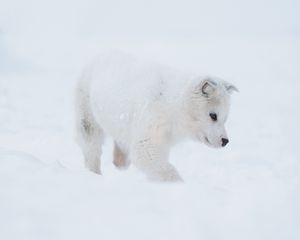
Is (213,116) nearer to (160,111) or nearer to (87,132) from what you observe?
(160,111)

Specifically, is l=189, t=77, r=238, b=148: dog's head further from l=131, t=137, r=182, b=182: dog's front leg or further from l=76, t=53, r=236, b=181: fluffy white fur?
l=131, t=137, r=182, b=182: dog's front leg

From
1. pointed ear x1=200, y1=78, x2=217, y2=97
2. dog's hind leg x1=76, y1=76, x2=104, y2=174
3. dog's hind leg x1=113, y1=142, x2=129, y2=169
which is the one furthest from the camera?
dog's hind leg x1=76, y1=76, x2=104, y2=174

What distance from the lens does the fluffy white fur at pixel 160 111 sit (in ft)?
18.7

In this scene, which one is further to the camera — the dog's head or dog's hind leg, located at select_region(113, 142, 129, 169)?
dog's hind leg, located at select_region(113, 142, 129, 169)

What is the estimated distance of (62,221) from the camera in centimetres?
297

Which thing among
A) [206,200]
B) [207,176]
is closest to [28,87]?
[207,176]

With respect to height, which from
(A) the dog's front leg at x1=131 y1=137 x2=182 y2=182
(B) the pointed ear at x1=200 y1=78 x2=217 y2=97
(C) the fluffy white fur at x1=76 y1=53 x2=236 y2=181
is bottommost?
(A) the dog's front leg at x1=131 y1=137 x2=182 y2=182

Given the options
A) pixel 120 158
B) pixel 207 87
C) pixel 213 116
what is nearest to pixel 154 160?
pixel 213 116

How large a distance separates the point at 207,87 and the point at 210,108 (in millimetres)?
213

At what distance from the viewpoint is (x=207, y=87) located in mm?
5652

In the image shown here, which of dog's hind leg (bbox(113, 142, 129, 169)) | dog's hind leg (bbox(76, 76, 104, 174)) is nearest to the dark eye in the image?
dog's hind leg (bbox(113, 142, 129, 169))

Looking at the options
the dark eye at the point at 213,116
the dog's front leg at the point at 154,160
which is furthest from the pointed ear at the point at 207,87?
the dog's front leg at the point at 154,160

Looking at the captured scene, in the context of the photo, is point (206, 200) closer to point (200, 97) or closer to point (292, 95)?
point (200, 97)

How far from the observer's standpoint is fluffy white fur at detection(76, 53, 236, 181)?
5703mm
